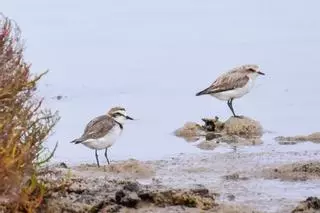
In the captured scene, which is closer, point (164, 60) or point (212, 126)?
point (212, 126)

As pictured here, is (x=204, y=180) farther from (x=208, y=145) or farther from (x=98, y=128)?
(x=208, y=145)

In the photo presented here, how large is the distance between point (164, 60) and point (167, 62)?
0.62ft

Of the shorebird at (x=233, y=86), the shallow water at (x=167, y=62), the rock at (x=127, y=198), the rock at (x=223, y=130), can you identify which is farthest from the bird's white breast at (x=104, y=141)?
the shorebird at (x=233, y=86)

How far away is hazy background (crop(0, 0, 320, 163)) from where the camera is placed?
17.3 m

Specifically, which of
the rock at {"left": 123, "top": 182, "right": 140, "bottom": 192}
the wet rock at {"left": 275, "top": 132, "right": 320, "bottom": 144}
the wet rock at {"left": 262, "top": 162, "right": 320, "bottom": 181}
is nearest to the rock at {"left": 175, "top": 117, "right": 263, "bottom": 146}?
the wet rock at {"left": 275, "top": 132, "right": 320, "bottom": 144}

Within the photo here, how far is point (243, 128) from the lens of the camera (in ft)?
53.8

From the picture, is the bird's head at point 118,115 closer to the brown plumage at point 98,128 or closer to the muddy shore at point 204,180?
the brown plumage at point 98,128

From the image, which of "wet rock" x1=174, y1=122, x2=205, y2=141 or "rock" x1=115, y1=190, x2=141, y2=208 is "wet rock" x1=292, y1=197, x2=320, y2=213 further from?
"wet rock" x1=174, y1=122, x2=205, y2=141

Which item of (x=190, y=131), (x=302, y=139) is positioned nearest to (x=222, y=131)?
(x=190, y=131)

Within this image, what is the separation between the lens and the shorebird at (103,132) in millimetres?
14125

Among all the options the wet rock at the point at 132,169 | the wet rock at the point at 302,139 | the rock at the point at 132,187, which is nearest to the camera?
the rock at the point at 132,187

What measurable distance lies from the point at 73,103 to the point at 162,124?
2534mm

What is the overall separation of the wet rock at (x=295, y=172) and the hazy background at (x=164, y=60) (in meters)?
2.30

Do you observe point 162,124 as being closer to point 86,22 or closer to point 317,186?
point 317,186
